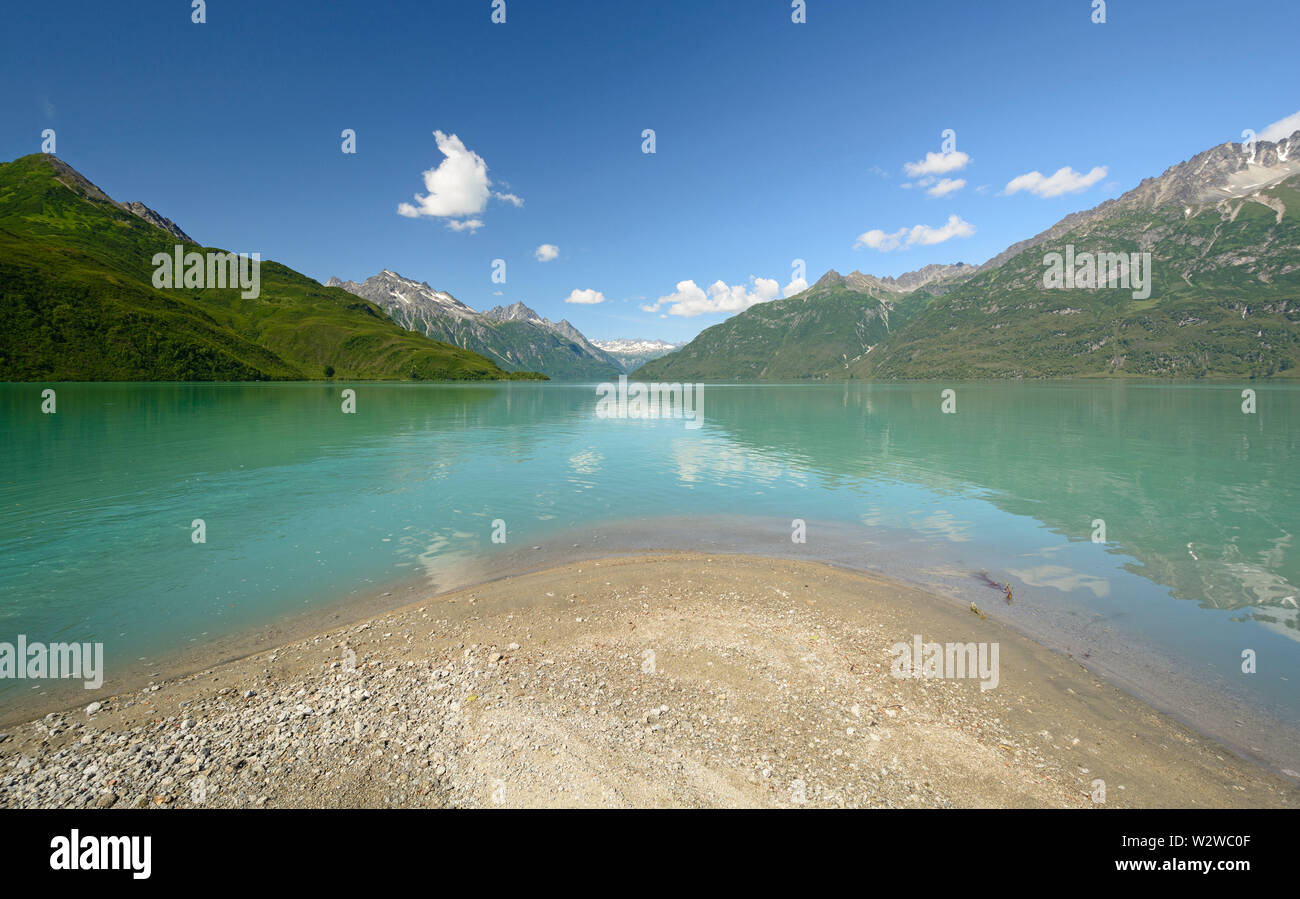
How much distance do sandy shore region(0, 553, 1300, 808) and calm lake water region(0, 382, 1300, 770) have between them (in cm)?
288

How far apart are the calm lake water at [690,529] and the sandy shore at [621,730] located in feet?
9.45

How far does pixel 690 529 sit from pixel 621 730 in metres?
16.7

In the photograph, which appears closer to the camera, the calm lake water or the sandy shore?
the sandy shore

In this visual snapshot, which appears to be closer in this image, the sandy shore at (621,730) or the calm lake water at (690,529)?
the sandy shore at (621,730)

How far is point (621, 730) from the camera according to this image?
9750 millimetres

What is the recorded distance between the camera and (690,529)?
2616cm

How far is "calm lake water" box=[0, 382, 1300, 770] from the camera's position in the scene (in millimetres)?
Answer: 14883

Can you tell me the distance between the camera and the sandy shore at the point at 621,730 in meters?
A: 8.17

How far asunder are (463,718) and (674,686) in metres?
4.43

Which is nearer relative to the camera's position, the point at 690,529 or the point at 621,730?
the point at 621,730

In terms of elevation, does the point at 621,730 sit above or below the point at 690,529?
below

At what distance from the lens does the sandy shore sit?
8.17 m
